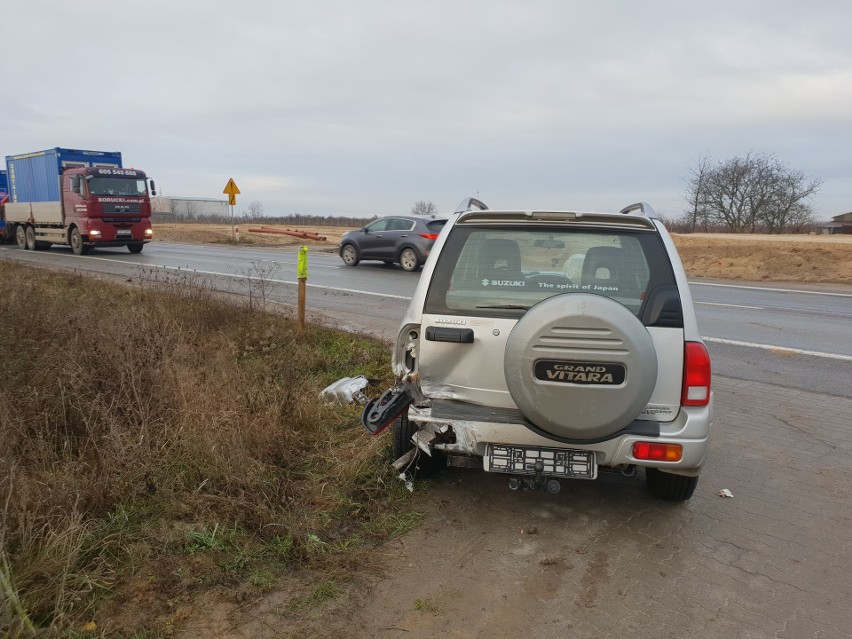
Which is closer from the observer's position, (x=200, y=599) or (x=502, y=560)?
(x=200, y=599)

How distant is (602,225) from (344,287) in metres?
10.8

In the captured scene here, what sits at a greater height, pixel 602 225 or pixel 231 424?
pixel 602 225

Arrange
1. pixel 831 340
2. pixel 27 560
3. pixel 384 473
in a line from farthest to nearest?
pixel 831 340 < pixel 384 473 < pixel 27 560

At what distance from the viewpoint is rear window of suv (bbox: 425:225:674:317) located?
3.58 metres

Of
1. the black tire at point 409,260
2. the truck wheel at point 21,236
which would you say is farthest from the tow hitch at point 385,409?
the truck wheel at point 21,236

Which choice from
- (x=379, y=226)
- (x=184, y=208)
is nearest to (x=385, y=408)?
(x=379, y=226)

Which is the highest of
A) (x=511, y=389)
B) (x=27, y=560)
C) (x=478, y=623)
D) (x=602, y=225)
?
(x=602, y=225)

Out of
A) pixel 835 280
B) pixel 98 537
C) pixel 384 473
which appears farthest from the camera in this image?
pixel 835 280

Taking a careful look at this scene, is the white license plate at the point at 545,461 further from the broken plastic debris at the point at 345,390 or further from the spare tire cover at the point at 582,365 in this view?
the broken plastic debris at the point at 345,390

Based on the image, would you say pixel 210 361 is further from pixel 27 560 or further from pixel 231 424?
pixel 27 560

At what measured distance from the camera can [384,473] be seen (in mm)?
4004

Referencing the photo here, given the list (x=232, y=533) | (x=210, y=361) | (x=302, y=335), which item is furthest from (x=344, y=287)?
(x=232, y=533)

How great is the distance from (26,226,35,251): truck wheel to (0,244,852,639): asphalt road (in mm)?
24779

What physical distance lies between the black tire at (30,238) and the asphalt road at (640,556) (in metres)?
24.8
